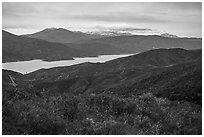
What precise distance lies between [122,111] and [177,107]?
12.4ft

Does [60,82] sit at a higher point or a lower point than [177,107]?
lower

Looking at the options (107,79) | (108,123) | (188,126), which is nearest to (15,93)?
(108,123)

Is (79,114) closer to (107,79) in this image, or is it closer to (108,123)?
(108,123)

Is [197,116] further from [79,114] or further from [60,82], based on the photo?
[60,82]

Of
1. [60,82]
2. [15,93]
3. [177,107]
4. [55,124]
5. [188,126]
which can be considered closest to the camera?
[55,124]

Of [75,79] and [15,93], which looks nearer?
[15,93]

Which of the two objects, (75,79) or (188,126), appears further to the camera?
(75,79)

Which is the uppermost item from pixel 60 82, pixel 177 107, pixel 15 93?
pixel 15 93

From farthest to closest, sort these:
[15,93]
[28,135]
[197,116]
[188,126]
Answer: [15,93]
[197,116]
[188,126]
[28,135]

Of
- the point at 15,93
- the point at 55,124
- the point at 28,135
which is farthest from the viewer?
the point at 15,93

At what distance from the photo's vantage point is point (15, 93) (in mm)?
14477

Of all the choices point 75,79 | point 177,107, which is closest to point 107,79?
point 75,79

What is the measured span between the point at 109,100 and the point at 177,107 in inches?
152

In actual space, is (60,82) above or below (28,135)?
below
